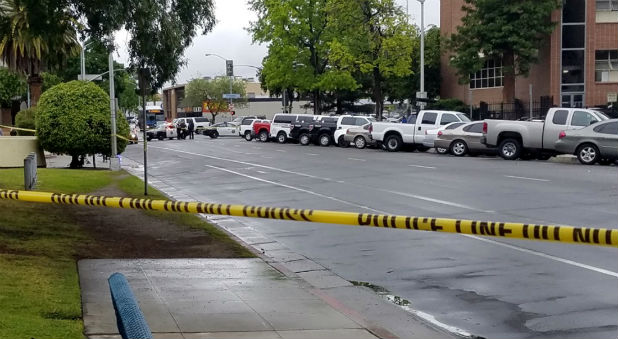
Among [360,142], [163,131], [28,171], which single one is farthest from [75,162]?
[163,131]

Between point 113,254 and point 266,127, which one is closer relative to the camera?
point 113,254

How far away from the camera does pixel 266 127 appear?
53.1m

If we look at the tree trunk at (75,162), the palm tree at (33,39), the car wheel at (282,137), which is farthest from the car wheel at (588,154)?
the car wheel at (282,137)

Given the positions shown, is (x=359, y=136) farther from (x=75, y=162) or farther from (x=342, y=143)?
(x=75, y=162)

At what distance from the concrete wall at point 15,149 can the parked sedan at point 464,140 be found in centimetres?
1691

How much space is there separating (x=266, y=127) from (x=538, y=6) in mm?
19053

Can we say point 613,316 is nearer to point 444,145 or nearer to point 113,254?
point 113,254

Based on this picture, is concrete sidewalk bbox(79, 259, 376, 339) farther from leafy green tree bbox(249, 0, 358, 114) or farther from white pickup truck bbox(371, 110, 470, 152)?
leafy green tree bbox(249, 0, 358, 114)

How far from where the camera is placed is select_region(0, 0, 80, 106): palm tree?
1305cm

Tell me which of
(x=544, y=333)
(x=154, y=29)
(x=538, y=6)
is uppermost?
(x=538, y=6)

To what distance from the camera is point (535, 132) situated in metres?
29.7

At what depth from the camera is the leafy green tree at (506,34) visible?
48.2m

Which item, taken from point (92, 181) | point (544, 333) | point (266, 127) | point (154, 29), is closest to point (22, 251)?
point (154, 29)

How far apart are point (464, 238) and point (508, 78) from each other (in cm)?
4118
